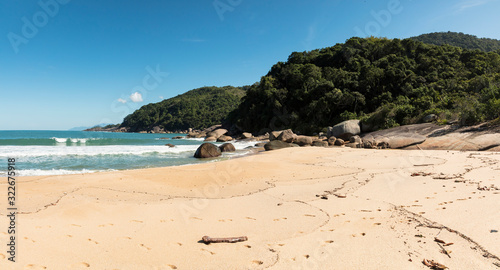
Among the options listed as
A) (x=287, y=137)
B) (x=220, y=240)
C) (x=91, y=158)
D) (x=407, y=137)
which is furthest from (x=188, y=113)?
(x=220, y=240)

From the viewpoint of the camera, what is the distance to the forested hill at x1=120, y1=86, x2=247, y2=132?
348 feet

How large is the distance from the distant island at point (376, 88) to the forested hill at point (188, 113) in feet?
136

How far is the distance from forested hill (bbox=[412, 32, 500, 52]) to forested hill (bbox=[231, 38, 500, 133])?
42.4 meters

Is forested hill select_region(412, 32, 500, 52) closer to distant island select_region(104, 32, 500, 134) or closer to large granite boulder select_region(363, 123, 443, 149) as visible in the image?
distant island select_region(104, 32, 500, 134)

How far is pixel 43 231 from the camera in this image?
386 centimetres

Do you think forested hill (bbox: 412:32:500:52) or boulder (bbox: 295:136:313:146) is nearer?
boulder (bbox: 295:136:313:146)

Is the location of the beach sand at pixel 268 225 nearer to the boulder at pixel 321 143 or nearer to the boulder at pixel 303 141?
the boulder at pixel 321 143

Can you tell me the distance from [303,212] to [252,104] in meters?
56.5

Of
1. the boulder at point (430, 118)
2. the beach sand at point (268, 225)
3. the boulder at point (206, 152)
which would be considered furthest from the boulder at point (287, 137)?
the beach sand at point (268, 225)

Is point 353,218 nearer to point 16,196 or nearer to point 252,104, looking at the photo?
point 16,196

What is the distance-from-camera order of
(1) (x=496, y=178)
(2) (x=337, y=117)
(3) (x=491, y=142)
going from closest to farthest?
(1) (x=496, y=178), (3) (x=491, y=142), (2) (x=337, y=117)

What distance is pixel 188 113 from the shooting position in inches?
4355

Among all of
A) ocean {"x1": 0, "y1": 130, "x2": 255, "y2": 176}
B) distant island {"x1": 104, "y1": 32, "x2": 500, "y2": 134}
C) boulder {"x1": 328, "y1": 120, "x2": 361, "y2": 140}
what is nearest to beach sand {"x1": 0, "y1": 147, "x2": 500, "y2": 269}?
ocean {"x1": 0, "y1": 130, "x2": 255, "y2": 176}

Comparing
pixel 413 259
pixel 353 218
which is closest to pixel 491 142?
pixel 353 218
